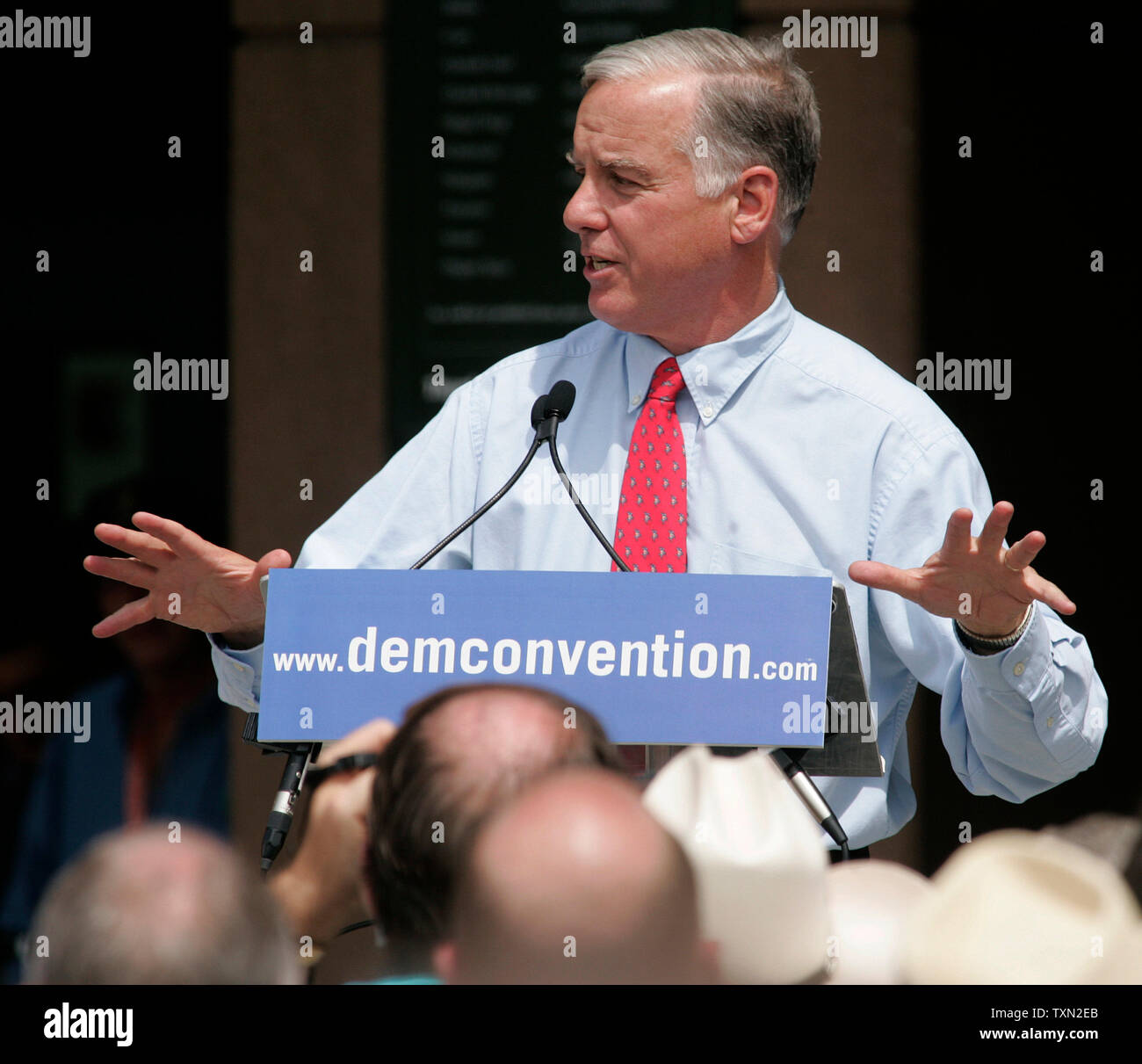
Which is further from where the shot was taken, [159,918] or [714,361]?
[714,361]

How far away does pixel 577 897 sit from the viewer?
1179 mm

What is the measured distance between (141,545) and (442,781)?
0.96 m

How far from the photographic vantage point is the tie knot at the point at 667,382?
99.6 inches

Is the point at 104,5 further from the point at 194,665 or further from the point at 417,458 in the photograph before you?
the point at 417,458

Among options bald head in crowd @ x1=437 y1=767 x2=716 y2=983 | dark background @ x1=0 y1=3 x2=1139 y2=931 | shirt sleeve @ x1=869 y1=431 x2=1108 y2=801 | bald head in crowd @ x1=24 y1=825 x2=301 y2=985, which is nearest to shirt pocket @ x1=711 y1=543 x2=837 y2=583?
shirt sleeve @ x1=869 y1=431 x2=1108 y2=801

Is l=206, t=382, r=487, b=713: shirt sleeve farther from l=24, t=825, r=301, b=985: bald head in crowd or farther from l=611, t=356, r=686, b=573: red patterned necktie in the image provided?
l=24, t=825, r=301, b=985: bald head in crowd

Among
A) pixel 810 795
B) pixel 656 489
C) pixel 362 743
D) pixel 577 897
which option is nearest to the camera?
pixel 577 897

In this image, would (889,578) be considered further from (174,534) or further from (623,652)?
(174,534)

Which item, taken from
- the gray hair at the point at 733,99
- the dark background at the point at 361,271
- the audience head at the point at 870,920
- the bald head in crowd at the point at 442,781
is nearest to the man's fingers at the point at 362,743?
the bald head in crowd at the point at 442,781

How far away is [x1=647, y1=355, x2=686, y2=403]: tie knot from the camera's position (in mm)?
2529

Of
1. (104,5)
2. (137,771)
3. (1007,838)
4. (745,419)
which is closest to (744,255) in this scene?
(745,419)

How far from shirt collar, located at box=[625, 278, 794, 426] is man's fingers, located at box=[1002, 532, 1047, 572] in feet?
→ 2.29

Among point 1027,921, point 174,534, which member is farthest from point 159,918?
point 174,534

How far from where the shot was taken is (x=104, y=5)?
14.8 feet
